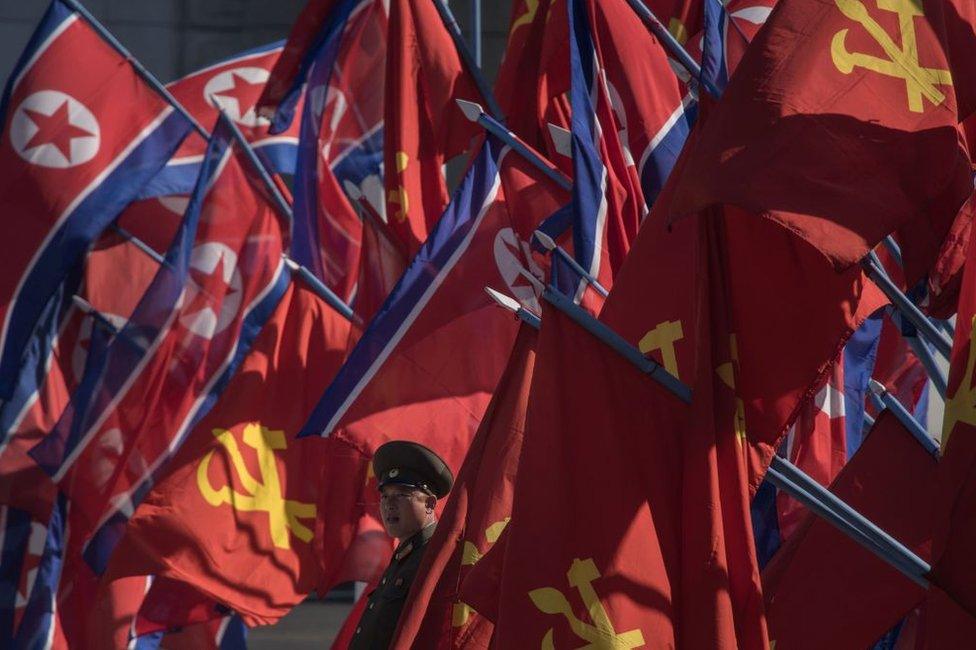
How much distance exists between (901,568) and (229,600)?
441 cm

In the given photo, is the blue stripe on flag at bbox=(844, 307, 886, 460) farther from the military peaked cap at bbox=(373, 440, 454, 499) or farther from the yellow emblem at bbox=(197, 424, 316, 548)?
the yellow emblem at bbox=(197, 424, 316, 548)

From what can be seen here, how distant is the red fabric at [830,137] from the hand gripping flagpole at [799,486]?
2.17 ft

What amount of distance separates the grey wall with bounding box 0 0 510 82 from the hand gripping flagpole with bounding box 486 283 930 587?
45.1 feet

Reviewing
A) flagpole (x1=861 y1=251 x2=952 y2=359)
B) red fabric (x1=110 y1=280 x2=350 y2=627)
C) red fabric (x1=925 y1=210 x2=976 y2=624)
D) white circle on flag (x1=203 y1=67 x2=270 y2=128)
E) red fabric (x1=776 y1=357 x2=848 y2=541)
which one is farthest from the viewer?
white circle on flag (x1=203 y1=67 x2=270 y2=128)

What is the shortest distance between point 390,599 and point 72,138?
5837 millimetres

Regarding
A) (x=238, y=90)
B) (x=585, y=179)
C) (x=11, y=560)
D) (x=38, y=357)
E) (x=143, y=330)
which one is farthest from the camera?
(x=238, y=90)

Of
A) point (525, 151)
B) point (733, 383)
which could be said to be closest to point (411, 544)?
point (733, 383)

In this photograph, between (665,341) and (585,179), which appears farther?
(585,179)

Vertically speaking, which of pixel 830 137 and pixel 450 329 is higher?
pixel 830 137

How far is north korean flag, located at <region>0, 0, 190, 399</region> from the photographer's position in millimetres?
12031

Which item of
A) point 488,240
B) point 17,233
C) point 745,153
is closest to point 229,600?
point 488,240

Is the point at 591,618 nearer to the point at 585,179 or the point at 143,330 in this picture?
the point at 585,179

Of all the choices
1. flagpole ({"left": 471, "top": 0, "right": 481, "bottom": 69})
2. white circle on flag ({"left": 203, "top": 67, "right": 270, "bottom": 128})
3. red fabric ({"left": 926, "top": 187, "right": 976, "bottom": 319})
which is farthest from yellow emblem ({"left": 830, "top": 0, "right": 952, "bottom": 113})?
white circle on flag ({"left": 203, "top": 67, "right": 270, "bottom": 128})

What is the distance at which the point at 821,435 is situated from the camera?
866 centimetres
